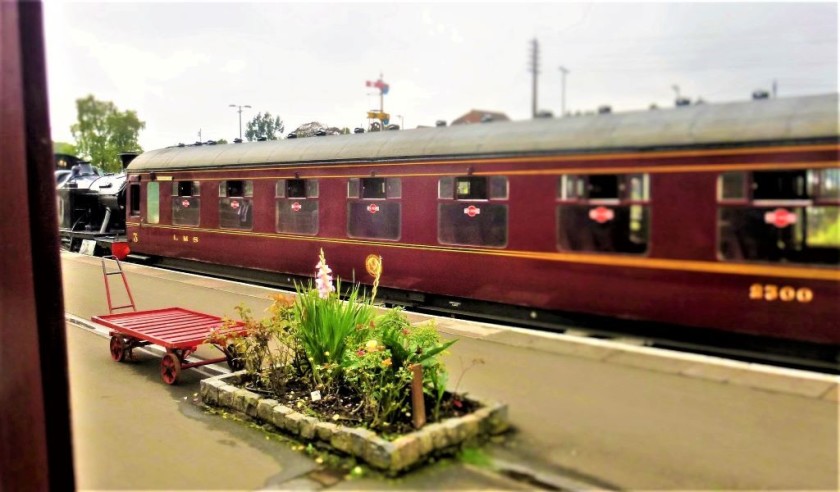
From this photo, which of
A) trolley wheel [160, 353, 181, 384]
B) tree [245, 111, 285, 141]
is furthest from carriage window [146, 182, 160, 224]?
tree [245, 111, 285, 141]

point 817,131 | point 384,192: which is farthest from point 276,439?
point 817,131

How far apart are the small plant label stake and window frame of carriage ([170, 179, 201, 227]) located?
94.9 inches

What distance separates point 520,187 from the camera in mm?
2779

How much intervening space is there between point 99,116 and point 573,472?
2837 mm

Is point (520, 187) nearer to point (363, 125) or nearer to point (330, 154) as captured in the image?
point (363, 125)

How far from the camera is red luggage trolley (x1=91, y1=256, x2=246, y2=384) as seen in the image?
187 inches

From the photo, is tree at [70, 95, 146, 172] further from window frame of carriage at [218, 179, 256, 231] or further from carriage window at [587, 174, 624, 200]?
carriage window at [587, 174, 624, 200]

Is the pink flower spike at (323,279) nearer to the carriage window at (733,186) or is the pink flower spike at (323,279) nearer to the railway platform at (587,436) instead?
the railway platform at (587,436)

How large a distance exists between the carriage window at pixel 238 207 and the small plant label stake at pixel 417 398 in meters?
1.94

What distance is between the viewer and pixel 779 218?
7.63 feet

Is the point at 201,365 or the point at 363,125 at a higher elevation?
the point at 363,125

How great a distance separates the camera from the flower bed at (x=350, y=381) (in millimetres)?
3299

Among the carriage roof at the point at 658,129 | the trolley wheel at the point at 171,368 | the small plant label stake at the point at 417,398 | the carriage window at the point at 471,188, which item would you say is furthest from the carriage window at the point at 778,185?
the trolley wheel at the point at 171,368

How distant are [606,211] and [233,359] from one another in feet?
11.5
